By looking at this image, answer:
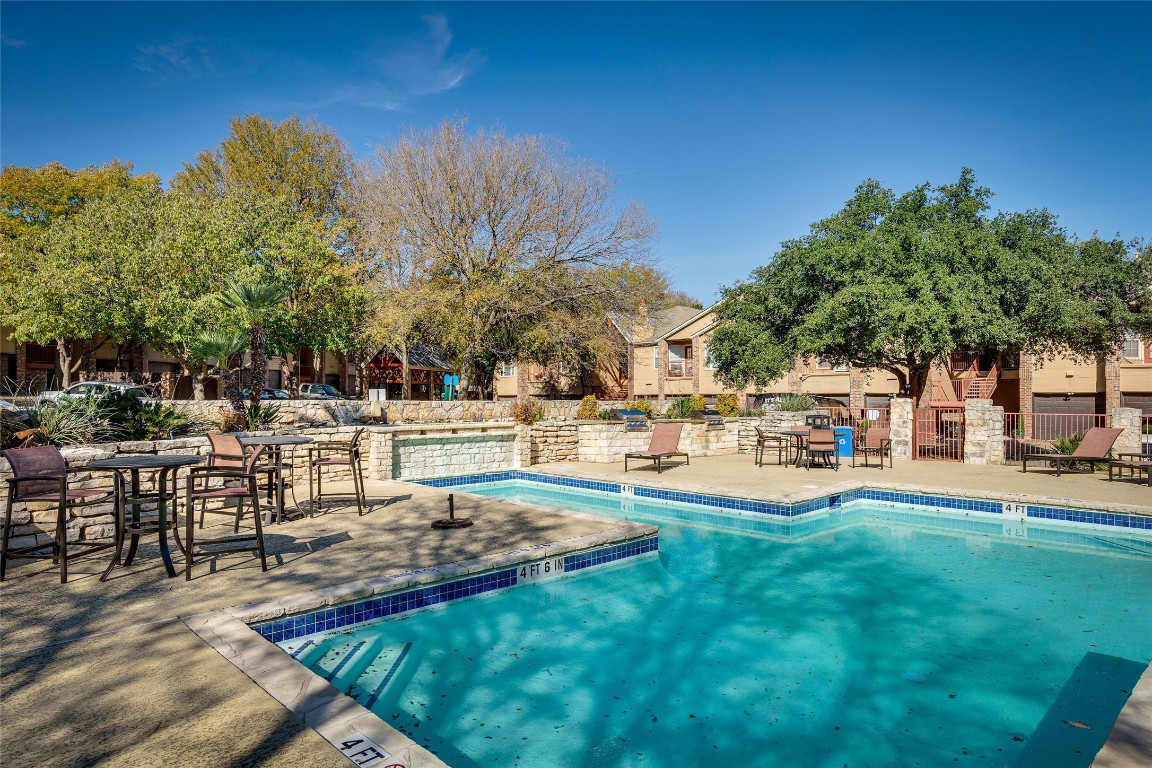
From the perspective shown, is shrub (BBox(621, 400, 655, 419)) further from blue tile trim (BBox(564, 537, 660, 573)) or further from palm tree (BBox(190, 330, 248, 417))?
blue tile trim (BBox(564, 537, 660, 573))

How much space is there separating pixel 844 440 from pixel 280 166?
29.2m

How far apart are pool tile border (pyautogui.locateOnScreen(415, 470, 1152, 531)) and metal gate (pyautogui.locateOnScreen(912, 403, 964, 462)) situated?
232 inches

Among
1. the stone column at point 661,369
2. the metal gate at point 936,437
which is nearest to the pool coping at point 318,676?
the metal gate at point 936,437

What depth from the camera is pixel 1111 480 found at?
11.8 m

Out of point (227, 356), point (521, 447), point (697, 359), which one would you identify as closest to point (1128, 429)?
point (521, 447)

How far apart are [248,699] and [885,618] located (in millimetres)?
5095

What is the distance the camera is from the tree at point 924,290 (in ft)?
54.5

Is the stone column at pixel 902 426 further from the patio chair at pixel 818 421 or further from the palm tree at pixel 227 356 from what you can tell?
the palm tree at pixel 227 356

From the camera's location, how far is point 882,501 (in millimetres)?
11250

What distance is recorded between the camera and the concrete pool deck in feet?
9.37

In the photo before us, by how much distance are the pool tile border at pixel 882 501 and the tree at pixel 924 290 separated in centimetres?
635

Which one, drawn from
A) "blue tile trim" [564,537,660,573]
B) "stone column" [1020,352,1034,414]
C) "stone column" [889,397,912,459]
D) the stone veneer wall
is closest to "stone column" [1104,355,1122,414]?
"stone column" [1020,352,1034,414]

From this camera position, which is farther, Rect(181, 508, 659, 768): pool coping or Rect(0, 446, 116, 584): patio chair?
Rect(0, 446, 116, 584): patio chair

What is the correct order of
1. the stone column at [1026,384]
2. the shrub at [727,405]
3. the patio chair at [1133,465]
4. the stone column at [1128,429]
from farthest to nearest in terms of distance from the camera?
the stone column at [1026,384], the shrub at [727,405], the stone column at [1128,429], the patio chair at [1133,465]
